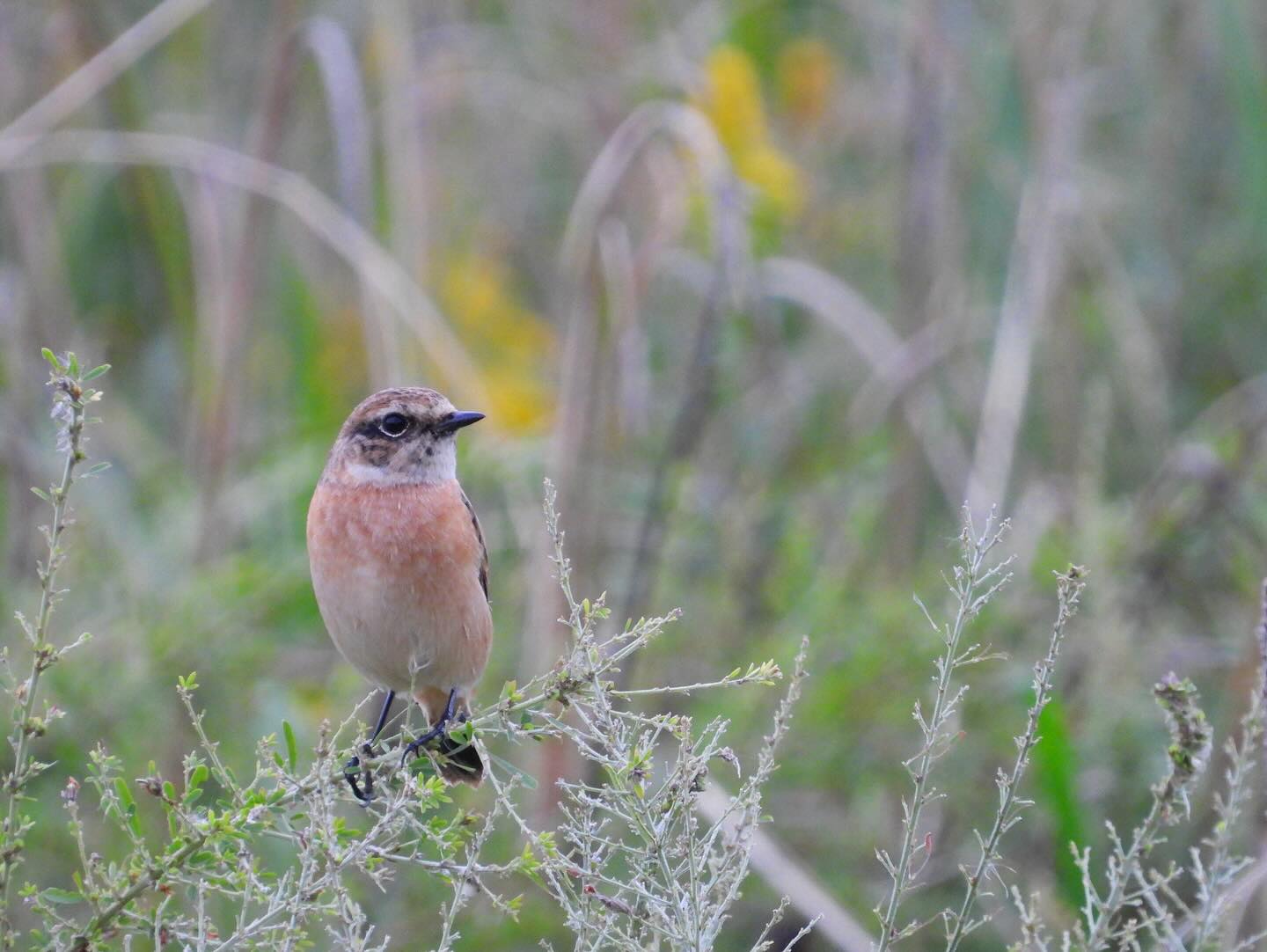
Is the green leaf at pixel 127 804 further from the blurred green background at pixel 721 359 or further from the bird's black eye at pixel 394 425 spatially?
the blurred green background at pixel 721 359

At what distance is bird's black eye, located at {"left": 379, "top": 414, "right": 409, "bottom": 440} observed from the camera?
346 centimetres

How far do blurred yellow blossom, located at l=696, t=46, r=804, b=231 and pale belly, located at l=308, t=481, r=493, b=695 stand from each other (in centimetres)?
290

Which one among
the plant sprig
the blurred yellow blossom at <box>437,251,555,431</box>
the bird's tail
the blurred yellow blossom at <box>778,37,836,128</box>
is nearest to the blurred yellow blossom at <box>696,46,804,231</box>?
the blurred yellow blossom at <box>778,37,836,128</box>

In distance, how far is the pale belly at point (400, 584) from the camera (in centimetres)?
322

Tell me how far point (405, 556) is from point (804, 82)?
4.48 metres

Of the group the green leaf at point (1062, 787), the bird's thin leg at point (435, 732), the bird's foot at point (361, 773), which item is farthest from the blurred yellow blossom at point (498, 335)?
the bird's foot at point (361, 773)

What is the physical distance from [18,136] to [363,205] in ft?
3.88

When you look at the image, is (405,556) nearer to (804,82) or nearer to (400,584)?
(400,584)

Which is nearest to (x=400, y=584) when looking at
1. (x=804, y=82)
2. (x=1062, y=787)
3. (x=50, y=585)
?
(x=50, y=585)

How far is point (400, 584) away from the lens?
10.6ft

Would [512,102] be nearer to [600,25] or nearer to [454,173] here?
[600,25]

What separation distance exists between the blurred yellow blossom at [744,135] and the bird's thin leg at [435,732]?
A: 295cm

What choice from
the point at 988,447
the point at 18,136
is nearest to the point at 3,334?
the point at 18,136

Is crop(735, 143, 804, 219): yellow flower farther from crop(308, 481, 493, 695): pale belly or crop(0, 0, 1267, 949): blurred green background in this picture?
crop(308, 481, 493, 695): pale belly
